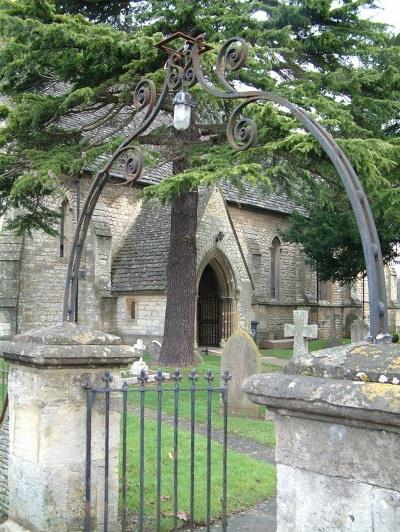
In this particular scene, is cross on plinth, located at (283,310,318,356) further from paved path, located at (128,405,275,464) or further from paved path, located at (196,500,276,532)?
paved path, located at (196,500,276,532)

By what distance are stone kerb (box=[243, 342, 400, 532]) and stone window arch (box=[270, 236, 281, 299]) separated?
89.3ft

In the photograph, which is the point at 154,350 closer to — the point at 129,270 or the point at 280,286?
the point at 129,270

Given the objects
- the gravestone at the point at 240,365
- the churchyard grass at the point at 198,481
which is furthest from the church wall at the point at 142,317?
the churchyard grass at the point at 198,481

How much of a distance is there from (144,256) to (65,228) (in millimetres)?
3234

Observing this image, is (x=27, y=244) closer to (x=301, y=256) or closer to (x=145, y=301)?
(x=145, y=301)

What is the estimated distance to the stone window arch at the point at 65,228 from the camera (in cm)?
2230

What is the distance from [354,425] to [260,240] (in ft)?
86.8

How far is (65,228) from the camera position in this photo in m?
22.8

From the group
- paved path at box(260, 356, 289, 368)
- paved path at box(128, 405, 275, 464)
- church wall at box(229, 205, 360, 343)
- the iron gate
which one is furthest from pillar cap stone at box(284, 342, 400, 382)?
church wall at box(229, 205, 360, 343)

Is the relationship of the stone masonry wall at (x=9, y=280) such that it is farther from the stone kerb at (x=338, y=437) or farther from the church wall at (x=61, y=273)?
the stone kerb at (x=338, y=437)

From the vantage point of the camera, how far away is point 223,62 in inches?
203

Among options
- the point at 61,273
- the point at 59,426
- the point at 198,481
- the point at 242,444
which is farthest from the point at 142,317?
the point at 59,426

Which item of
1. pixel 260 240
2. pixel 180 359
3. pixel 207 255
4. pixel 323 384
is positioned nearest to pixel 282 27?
pixel 180 359

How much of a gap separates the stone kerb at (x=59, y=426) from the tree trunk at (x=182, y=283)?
35.1 ft
